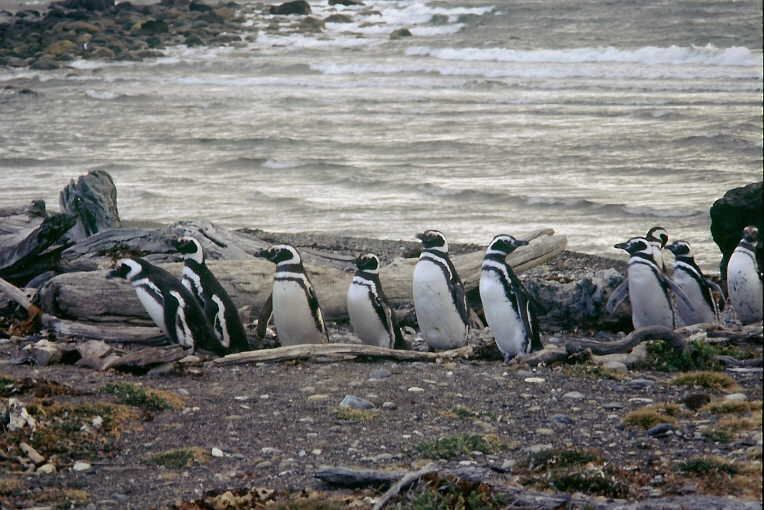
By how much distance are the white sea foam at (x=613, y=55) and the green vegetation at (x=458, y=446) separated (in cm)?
2481

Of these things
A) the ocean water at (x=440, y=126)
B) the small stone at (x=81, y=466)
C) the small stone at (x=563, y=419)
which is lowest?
the ocean water at (x=440, y=126)

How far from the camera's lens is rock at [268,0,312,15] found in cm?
4641

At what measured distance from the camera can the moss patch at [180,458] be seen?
17.0 ft

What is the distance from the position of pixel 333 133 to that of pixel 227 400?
16.7 m

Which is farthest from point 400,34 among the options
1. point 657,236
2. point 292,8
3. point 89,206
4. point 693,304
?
point 693,304

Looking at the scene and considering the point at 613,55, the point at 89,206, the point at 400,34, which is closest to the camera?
the point at 89,206

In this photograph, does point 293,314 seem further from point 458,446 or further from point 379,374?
point 458,446

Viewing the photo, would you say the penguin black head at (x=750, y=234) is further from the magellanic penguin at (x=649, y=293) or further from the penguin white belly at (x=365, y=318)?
the penguin white belly at (x=365, y=318)

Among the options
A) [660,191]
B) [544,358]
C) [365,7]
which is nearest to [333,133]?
[660,191]

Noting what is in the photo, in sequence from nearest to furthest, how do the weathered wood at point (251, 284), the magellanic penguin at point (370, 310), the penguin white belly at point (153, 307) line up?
the penguin white belly at point (153, 307) → the magellanic penguin at point (370, 310) → the weathered wood at point (251, 284)

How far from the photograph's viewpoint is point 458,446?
5.07 metres

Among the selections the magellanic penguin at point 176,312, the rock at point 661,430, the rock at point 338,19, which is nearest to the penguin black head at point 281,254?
the magellanic penguin at point 176,312

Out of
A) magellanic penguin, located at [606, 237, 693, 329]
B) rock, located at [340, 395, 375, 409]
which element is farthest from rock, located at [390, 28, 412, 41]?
rock, located at [340, 395, 375, 409]

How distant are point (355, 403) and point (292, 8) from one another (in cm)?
4184
